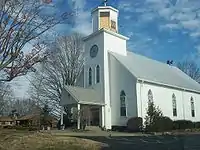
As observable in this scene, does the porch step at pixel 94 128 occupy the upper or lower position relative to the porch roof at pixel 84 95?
lower

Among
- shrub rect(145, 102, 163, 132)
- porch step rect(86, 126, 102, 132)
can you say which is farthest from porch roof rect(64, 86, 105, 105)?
shrub rect(145, 102, 163, 132)

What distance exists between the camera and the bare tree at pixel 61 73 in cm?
4266

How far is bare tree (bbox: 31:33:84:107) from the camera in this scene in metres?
42.7

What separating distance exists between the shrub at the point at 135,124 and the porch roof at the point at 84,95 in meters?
4.43

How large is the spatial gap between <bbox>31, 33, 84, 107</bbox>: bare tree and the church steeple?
5.93 metres

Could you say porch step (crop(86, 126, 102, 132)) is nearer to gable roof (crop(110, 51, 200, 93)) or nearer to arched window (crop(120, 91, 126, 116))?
arched window (crop(120, 91, 126, 116))

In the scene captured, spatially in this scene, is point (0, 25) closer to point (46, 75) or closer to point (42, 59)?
point (42, 59)

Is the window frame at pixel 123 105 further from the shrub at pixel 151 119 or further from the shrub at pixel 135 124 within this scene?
the shrub at pixel 151 119

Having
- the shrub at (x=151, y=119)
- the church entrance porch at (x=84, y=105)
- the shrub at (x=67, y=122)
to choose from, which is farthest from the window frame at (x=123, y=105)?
the shrub at (x=67, y=122)

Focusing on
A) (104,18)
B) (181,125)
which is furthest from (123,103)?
(104,18)

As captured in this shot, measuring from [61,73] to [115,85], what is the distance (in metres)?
10.7

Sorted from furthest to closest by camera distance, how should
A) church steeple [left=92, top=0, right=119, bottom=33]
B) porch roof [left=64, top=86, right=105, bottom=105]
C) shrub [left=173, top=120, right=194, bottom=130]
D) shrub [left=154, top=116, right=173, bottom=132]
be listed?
church steeple [left=92, top=0, right=119, bottom=33] → shrub [left=173, top=120, right=194, bottom=130] → porch roof [left=64, top=86, right=105, bottom=105] → shrub [left=154, top=116, right=173, bottom=132]

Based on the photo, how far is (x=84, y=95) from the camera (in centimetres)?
3369

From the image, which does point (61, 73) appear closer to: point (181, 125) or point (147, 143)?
point (181, 125)
